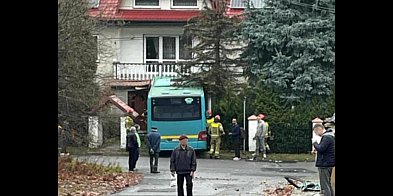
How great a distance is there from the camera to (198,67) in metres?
32.7

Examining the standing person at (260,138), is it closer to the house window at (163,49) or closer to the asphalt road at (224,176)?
the asphalt road at (224,176)

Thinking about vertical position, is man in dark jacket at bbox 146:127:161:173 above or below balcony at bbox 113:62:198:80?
below

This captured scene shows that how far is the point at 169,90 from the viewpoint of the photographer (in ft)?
101

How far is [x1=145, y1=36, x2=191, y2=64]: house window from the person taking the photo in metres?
38.7

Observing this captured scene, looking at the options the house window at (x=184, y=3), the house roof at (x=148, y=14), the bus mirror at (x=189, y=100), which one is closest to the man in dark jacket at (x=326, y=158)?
the bus mirror at (x=189, y=100)

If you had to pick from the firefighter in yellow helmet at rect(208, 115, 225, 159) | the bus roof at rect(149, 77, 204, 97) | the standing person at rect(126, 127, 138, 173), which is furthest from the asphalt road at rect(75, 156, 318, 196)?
the bus roof at rect(149, 77, 204, 97)

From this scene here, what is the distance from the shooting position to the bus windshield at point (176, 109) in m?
29.7

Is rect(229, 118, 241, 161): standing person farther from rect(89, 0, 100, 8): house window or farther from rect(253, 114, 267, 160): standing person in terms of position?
rect(89, 0, 100, 8): house window

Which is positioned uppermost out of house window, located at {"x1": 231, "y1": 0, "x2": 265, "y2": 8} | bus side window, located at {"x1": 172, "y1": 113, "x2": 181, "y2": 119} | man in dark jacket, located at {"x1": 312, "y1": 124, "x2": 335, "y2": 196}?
house window, located at {"x1": 231, "y1": 0, "x2": 265, "y2": 8}

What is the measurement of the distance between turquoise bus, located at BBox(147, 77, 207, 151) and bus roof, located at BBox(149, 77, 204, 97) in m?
0.10

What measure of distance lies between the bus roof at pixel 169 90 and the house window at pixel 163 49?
601cm

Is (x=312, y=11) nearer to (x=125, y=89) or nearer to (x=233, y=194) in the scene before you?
(x=125, y=89)
